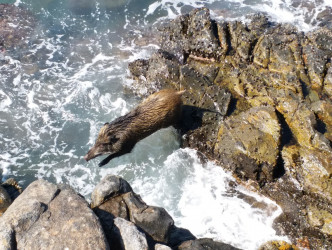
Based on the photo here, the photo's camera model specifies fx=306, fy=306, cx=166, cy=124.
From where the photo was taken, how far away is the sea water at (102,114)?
339 inches

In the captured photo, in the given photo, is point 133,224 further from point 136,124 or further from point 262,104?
point 262,104

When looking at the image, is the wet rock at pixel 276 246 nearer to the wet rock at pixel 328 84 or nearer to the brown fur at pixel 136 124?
the brown fur at pixel 136 124

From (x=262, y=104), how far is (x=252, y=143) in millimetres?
1695

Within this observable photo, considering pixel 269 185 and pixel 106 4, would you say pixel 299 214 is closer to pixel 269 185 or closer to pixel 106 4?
pixel 269 185

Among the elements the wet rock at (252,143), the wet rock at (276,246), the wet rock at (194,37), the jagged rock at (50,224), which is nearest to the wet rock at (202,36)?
the wet rock at (194,37)

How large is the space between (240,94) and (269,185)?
3.19 m

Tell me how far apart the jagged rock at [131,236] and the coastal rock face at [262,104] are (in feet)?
13.6

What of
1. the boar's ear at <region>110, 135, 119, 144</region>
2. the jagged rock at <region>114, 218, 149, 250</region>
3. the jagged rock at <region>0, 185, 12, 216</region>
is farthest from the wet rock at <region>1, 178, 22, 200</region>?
the jagged rock at <region>114, 218, 149, 250</region>

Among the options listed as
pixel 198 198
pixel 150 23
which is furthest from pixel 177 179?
pixel 150 23

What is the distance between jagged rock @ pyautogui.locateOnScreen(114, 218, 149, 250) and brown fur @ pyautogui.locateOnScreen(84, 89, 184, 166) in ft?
10.6

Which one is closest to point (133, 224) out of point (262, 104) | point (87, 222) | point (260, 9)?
point (87, 222)

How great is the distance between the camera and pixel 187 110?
32.9 ft

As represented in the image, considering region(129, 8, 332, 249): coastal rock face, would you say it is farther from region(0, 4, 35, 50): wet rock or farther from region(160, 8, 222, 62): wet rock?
region(0, 4, 35, 50): wet rock

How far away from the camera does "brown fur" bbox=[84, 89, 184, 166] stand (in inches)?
341
